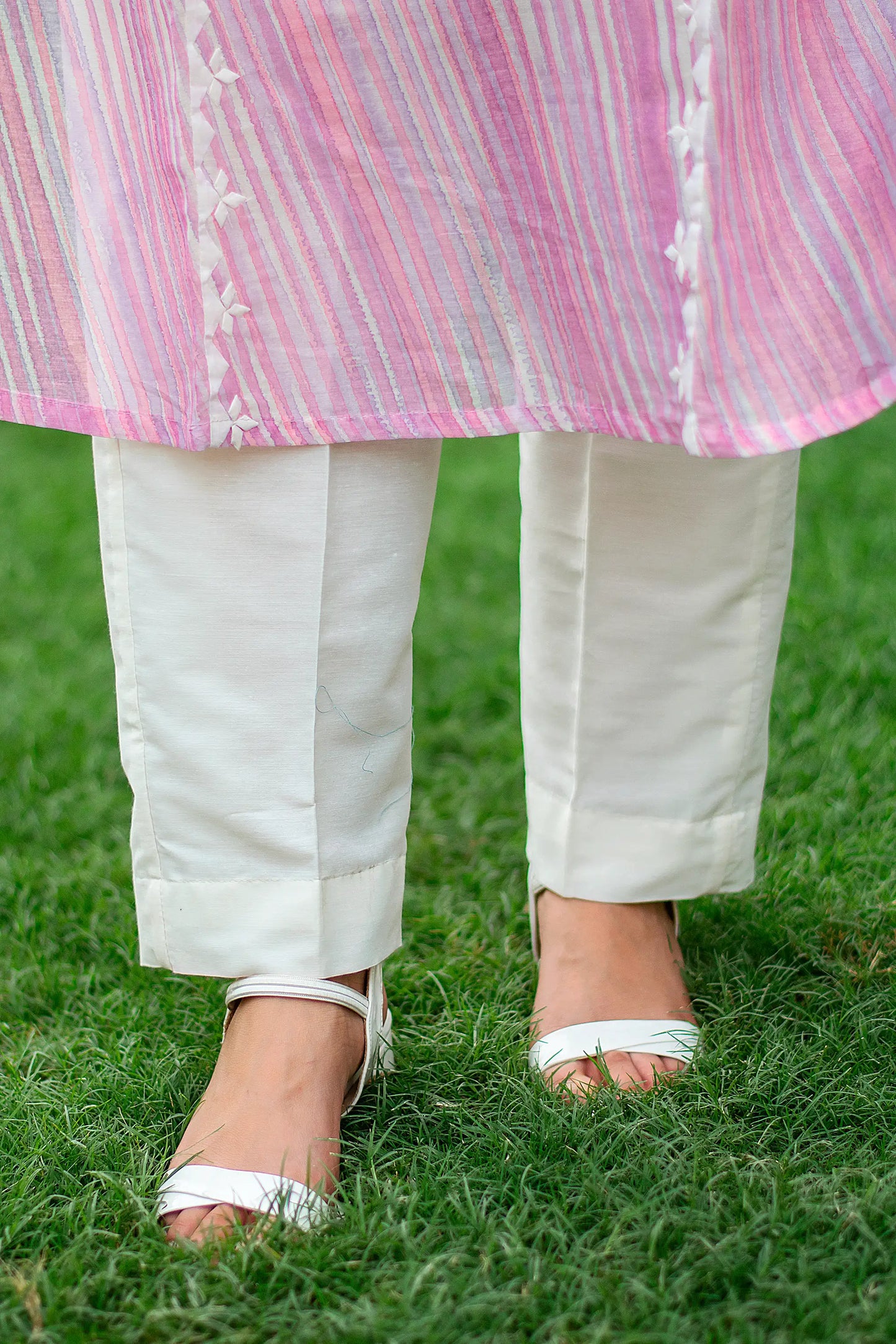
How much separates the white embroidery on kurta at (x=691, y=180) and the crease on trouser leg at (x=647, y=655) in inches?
8.8

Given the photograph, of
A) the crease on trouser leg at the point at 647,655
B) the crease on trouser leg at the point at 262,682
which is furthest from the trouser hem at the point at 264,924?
the crease on trouser leg at the point at 647,655

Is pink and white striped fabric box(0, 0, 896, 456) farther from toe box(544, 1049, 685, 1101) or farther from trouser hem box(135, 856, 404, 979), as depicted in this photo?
toe box(544, 1049, 685, 1101)

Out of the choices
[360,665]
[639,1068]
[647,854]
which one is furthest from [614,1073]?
[360,665]

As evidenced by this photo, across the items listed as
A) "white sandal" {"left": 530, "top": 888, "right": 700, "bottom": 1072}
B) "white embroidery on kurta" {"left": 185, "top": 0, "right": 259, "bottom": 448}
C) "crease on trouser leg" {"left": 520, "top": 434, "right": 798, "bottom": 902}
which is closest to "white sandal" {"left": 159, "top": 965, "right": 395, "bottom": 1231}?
"white sandal" {"left": 530, "top": 888, "right": 700, "bottom": 1072}

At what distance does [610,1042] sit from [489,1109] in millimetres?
124

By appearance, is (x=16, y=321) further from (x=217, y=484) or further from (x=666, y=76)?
(x=666, y=76)

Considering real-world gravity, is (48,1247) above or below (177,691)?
below

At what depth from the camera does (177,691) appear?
98cm

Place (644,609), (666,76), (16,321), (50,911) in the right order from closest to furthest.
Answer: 1. (666,76)
2. (16,321)
3. (644,609)
4. (50,911)

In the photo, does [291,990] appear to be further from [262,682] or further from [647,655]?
[647,655]

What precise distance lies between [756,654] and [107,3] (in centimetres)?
71

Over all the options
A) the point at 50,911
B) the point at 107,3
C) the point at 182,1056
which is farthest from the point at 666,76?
the point at 50,911

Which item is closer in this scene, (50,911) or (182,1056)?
(182,1056)

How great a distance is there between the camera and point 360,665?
1.00m
